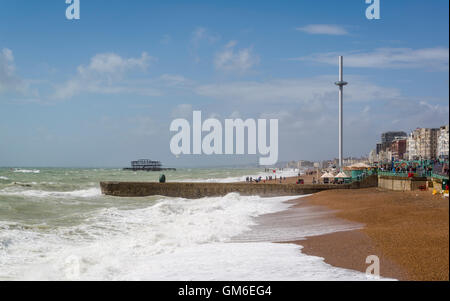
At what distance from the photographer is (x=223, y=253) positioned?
991cm

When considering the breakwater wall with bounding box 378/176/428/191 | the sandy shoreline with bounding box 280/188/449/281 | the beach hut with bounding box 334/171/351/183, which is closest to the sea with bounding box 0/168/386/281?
the sandy shoreline with bounding box 280/188/449/281

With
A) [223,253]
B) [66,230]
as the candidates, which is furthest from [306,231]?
[66,230]

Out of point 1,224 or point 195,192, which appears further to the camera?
point 195,192

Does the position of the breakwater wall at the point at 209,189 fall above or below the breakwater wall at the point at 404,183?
below

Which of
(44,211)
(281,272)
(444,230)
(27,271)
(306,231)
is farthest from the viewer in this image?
(44,211)

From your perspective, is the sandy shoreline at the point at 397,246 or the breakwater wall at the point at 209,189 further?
the breakwater wall at the point at 209,189

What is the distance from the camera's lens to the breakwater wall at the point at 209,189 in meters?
36.1

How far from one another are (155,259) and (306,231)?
4.98 metres

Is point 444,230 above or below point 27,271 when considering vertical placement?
above

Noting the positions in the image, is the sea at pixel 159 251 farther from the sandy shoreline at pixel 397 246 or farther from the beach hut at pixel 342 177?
the beach hut at pixel 342 177

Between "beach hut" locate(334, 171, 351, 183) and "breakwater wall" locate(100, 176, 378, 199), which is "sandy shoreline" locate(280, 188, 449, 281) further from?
"beach hut" locate(334, 171, 351, 183)

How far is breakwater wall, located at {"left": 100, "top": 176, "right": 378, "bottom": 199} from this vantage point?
3612cm

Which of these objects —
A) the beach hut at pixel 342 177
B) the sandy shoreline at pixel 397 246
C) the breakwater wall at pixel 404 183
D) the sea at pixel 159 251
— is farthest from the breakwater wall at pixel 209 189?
the sandy shoreline at pixel 397 246
